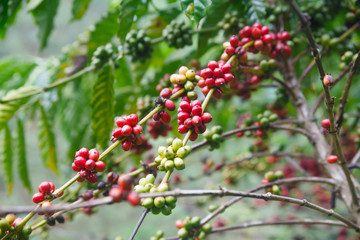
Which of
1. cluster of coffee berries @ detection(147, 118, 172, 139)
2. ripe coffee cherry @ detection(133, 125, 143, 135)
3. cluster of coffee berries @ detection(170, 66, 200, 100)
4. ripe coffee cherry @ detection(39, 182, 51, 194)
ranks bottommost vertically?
cluster of coffee berries @ detection(147, 118, 172, 139)

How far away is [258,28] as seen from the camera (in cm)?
139

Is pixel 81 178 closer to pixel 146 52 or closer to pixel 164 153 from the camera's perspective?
pixel 164 153

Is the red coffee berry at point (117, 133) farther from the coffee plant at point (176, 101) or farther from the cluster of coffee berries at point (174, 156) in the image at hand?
the cluster of coffee berries at point (174, 156)

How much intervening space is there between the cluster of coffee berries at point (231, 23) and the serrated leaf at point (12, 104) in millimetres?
1157

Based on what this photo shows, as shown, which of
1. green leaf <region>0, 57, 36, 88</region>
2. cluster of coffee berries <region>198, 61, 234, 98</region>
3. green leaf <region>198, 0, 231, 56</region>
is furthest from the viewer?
green leaf <region>0, 57, 36, 88</region>

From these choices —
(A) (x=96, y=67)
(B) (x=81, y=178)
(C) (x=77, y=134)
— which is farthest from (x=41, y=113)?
(B) (x=81, y=178)

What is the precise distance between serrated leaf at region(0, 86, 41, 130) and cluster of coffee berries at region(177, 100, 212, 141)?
3.73 ft

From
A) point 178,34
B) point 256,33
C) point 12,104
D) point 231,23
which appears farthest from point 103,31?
point 256,33

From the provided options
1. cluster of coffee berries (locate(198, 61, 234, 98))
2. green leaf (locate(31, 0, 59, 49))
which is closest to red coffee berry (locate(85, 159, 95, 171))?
cluster of coffee berries (locate(198, 61, 234, 98))

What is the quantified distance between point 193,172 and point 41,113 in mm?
4848

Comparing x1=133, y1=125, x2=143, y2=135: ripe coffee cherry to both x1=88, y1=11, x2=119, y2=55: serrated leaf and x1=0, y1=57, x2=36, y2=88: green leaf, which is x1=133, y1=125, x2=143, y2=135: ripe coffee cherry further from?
x1=0, y1=57, x2=36, y2=88: green leaf

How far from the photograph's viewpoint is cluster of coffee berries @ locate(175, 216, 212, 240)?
4.28ft

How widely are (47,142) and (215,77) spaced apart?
1.41 m

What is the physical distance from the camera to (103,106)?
5.12 ft
